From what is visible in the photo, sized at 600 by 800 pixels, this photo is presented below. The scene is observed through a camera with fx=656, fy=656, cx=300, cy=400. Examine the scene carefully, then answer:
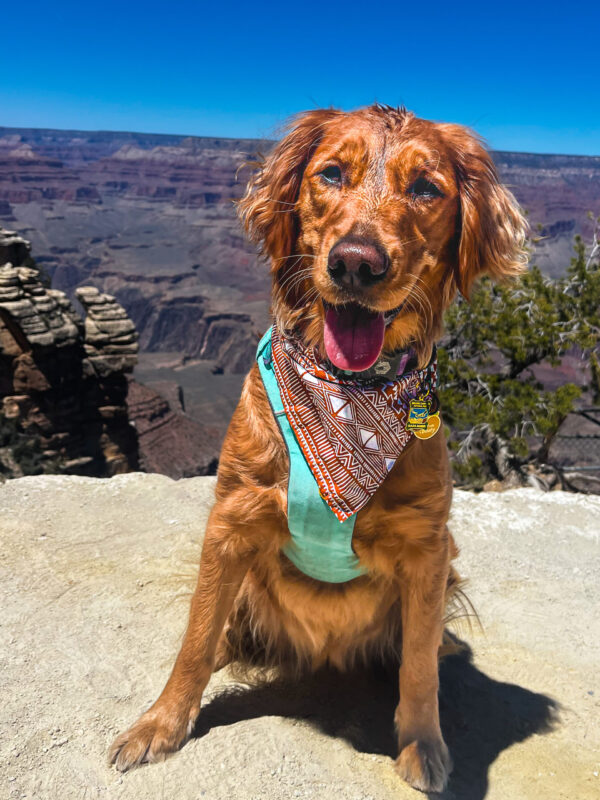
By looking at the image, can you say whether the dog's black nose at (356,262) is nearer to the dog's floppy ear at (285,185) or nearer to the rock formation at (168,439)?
the dog's floppy ear at (285,185)

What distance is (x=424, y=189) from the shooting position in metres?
2.05

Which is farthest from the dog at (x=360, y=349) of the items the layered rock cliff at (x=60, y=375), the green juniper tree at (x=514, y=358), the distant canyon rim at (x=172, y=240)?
the distant canyon rim at (x=172, y=240)

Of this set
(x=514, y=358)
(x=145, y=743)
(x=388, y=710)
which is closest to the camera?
(x=145, y=743)

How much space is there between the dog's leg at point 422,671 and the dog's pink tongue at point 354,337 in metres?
0.78

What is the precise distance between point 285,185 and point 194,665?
1.84m

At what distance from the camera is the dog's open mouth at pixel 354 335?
2.04 m

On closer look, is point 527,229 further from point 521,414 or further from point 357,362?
point 521,414

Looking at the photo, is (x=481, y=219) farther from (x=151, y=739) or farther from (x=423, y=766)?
(x=151, y=739)

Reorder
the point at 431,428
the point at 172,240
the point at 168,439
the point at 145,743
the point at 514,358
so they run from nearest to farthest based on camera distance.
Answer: the point at 431,428, the point at 145,743, the point at 514,358, the point at 168,439, the point at 172,240

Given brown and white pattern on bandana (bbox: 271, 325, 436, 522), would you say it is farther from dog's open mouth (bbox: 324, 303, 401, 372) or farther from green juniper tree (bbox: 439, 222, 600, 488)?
green juniper tree (bbox: 439, 222, 600, 488)

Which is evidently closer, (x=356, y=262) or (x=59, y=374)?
(x=356, y=262)

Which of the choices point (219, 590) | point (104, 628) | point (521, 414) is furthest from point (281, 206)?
point (521, 414)

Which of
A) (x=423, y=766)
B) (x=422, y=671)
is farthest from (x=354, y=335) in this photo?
(x=423, y=766)

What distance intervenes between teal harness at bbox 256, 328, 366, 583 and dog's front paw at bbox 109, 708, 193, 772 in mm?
814
